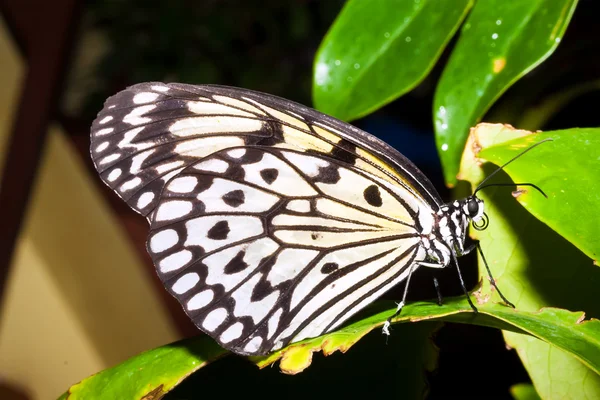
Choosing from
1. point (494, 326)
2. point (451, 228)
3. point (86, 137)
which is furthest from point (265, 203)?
point (86, 137)

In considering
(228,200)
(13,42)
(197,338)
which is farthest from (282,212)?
(13,42)

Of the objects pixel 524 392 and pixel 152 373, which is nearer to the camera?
pixel 152 373

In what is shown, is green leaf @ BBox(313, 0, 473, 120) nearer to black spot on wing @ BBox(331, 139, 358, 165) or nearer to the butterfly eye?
black spot on wing @ BBox(331, 139, 358, 165)

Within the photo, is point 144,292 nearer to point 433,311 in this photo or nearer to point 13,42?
point 13,42

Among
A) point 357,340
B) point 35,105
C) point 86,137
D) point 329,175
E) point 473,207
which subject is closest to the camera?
point 357,340

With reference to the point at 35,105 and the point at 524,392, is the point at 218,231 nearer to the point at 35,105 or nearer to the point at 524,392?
the point at 524,392

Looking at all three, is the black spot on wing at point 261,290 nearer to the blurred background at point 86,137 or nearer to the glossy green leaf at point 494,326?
the glossy green leaf at point 494,326

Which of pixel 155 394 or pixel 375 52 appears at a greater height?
pixel 375 52
